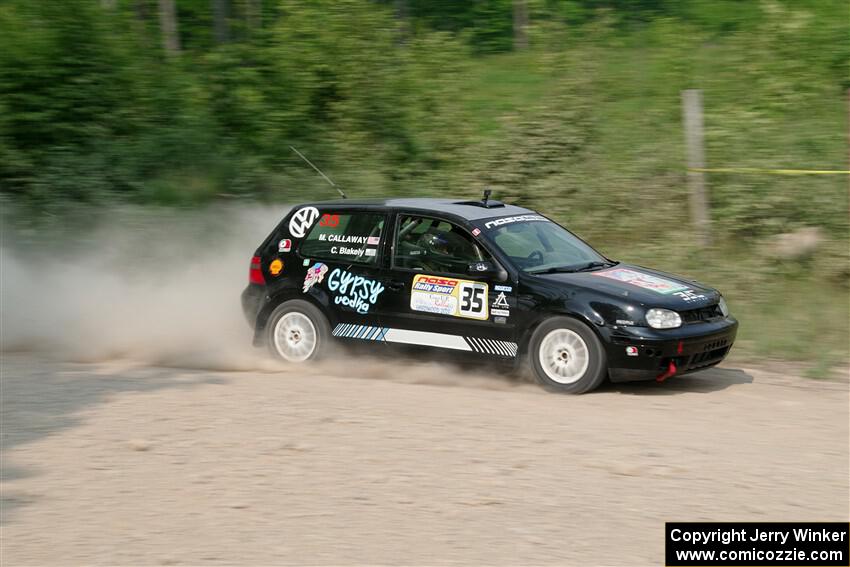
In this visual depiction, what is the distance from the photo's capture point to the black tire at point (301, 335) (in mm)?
9969

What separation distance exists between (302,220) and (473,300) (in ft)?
7.18

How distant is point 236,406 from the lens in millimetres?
8180

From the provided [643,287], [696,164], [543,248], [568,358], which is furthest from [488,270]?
[696,164]

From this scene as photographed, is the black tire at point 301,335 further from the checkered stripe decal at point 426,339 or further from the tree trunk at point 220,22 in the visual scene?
the tree trunk at point 220,22

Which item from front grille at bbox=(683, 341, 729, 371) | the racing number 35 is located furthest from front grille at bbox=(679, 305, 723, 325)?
the racing number 35

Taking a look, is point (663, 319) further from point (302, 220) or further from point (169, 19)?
point (169, 19)

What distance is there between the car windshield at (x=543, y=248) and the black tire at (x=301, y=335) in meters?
1.92

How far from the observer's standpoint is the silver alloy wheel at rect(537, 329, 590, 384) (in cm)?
874

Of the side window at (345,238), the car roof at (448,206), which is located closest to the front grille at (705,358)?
the car roof at (448,206)

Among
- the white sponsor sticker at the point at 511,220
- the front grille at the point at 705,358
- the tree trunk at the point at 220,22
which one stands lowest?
the front grille at the point at 705,358

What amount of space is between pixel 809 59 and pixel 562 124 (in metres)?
5.30

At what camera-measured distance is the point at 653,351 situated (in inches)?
335

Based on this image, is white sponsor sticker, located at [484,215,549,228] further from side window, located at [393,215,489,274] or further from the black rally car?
side window, located at [393,215,489,274]

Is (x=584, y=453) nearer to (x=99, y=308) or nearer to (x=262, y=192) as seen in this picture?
(x=99, y=308)
